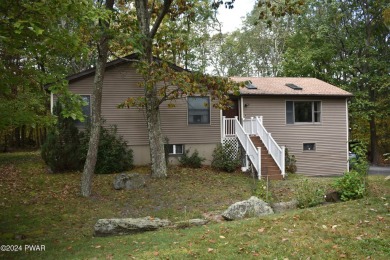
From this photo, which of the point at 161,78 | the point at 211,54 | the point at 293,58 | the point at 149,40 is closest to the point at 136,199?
the point at 161,78

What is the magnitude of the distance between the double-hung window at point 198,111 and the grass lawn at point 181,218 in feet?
12.2

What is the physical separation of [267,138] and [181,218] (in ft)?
25.5

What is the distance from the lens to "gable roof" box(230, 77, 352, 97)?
1817 centimetres

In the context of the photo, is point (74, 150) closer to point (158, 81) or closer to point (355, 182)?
point (158, 81)

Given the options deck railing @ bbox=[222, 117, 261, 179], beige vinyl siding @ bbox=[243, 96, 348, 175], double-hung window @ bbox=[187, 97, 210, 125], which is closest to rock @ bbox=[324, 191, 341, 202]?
deck railing @ bbox=[222, 117, 261, 179]

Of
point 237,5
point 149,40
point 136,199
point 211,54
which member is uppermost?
point 211,54

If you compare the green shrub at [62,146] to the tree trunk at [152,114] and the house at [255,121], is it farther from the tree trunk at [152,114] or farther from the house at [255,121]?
the tree trunk at [152,114]

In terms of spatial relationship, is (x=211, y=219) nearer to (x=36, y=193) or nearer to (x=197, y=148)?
(x=36, y=193)

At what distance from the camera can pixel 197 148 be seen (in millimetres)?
16953

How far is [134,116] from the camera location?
53.7ft

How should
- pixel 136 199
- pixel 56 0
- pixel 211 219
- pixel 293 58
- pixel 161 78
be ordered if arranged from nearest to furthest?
1. pixel 56 0
2. pixel 211 219
3. pixel 136 199
4. pixel 161 78
5. pixel 293 58

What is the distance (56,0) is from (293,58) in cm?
2438

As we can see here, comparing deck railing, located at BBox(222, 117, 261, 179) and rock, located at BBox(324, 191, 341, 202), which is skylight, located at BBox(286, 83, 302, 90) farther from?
rock, located at BBox(324, 191, 341, 202)

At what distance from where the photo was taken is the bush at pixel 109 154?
14.7 meters
